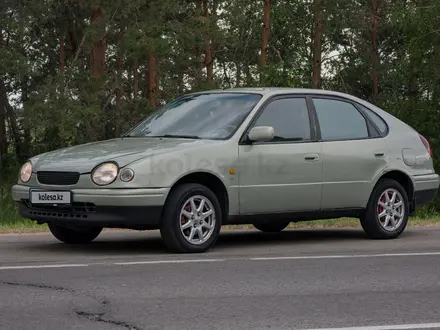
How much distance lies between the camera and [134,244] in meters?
11.1

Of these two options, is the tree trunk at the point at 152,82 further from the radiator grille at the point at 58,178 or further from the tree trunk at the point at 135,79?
the radiator grille at the point at 58,178

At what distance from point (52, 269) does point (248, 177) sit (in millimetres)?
2630

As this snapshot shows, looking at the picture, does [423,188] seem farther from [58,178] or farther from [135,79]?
[135,79]

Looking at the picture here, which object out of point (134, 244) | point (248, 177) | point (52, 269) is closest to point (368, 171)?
point (248, 177)

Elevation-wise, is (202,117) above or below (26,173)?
above

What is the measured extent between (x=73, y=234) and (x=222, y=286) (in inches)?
144

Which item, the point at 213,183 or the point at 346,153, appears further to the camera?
the point at 346,153

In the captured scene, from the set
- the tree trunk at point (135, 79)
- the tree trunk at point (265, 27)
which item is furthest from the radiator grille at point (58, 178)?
the tree trunk at point (265, 27)

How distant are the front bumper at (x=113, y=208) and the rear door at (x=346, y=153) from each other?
2.26 meters

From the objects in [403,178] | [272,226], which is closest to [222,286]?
[403,178]

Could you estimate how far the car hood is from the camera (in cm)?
967

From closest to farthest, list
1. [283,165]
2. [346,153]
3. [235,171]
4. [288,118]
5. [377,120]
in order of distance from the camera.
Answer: [235,171], [283,165], [288,118], [346,153], [377,120]

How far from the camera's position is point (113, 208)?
31.4 ft

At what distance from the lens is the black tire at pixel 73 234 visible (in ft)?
35.8
